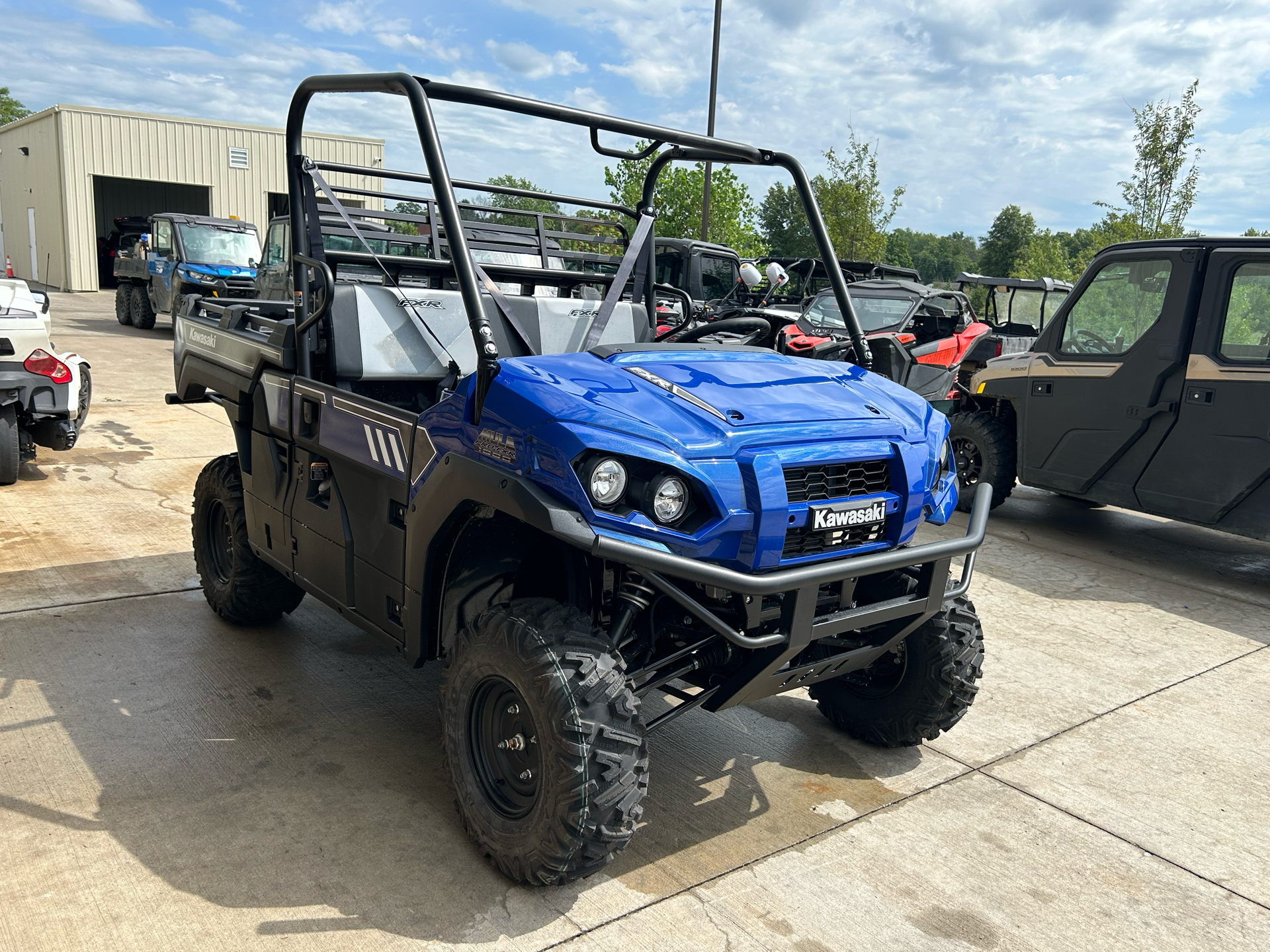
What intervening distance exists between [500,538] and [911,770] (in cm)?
165

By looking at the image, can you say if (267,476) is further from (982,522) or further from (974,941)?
(974,941)

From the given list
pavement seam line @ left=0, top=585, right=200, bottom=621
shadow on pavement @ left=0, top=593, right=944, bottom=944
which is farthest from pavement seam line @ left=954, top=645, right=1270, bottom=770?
pavement seam line @ left=0, top=585, right=200, bottom=621

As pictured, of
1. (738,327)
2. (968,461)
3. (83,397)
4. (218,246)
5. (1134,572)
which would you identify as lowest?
(1134,572)

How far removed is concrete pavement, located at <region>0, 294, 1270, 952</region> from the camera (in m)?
2.52

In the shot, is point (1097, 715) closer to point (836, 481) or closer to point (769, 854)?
point (769, 854)

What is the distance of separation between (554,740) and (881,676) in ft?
5.05

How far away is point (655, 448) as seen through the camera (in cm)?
240

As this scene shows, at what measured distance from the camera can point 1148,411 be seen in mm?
6008

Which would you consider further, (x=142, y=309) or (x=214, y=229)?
(x=142, y=309)

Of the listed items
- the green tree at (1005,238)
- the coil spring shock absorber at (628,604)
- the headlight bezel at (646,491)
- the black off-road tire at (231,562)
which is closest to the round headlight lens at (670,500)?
the headlight bezel at (646,491)

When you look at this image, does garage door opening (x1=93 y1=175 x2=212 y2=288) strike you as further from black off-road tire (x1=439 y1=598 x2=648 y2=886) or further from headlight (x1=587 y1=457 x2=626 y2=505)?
headlight (x1=587 y1=457 x2=626 y2=505)

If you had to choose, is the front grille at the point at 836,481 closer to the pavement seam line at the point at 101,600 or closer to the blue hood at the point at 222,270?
the pavement seam line at the point at 101,600

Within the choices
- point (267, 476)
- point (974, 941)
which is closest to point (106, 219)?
point (267, 476)

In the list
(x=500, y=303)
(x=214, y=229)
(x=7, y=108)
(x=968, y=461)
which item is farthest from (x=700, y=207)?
(x=7, y=108)
